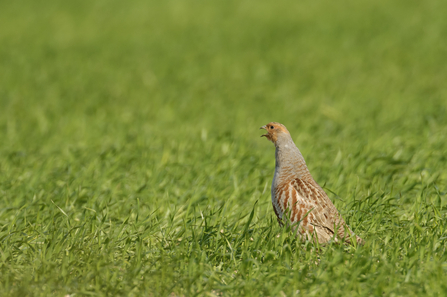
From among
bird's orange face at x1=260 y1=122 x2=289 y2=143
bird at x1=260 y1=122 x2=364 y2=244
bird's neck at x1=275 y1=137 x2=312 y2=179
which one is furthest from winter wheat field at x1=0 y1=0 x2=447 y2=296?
bird's orange face at x1=260 y1=122 x2=289 y2=143

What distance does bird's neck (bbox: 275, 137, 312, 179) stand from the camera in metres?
4.88

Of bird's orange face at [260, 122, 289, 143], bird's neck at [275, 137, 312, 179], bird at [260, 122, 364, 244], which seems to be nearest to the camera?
bird at [260, 122, 364, 244]

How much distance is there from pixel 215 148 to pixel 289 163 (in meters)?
3.25

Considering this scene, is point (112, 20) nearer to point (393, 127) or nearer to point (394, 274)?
point (393, 127)

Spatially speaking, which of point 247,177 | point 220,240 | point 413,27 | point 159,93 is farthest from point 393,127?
point 413,27

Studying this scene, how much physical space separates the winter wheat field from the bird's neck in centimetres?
62

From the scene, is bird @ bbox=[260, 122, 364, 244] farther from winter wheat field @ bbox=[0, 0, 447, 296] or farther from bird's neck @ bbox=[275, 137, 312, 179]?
winter wheat field @ bbox=[0, 0, 447, 296]

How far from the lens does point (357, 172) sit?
6711 millimetres

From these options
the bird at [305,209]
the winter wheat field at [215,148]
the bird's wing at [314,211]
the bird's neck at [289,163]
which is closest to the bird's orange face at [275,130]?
the bird's neck at [289,163]

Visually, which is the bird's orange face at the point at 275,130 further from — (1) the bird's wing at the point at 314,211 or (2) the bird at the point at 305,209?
(1) the bird's wing at the point at 314,211

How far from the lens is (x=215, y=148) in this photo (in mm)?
8070

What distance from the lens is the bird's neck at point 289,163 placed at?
4879 millimetres

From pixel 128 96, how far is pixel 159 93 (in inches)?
32.4

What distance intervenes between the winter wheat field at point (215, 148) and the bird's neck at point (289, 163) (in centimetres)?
62
